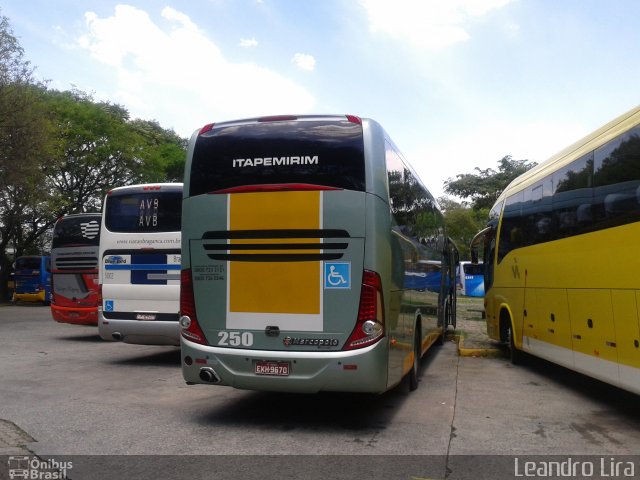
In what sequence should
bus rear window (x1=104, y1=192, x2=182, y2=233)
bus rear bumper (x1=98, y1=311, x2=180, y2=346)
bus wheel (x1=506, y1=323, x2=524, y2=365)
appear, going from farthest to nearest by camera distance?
bus wheel (x1=506, y1=323, x2=524, y2=365)
bus rear window (x1=104, y1=192, x2=182, y2=233)
bus rear bumper (x1=98, y1=311, x2=180, y2=346)

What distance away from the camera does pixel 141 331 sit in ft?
35.0

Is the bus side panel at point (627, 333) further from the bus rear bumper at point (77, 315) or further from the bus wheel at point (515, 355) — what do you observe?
the bus rear bumper at point (77, 315)

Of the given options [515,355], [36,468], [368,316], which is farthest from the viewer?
[515,355]

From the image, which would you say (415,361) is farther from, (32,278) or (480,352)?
(32,278)

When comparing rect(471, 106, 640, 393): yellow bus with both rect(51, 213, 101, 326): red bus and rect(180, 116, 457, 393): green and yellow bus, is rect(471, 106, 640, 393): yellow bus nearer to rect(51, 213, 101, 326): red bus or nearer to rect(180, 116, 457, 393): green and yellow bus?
rect(180, 116, 457, 393): green and yellow bus

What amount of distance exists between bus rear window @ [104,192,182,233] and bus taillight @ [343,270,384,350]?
5.53m

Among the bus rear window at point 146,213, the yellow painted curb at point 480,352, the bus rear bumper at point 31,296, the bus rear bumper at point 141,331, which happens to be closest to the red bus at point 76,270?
the bus rear window at point 146,213

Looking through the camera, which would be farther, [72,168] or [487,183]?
[487,183]

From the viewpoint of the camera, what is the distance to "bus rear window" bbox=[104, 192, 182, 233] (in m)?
10.9

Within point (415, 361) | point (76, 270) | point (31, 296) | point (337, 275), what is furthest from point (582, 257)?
point (31, 296)

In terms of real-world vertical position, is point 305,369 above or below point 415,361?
above

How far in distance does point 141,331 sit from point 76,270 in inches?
196

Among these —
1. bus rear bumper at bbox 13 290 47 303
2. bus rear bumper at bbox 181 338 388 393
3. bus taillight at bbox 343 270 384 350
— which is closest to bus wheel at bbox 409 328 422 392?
bus rear bumper at bbox 181 338 388 393

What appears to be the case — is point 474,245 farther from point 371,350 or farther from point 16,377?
point 16,377
